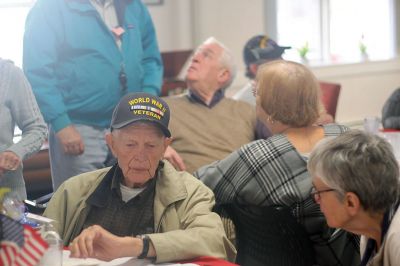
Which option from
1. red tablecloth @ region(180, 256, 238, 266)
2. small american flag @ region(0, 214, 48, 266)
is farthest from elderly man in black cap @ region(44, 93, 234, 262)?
small american flag @ region(0, 214, 48, 266)

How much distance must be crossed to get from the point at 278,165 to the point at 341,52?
520 centimetres

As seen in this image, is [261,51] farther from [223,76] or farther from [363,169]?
[363,169]

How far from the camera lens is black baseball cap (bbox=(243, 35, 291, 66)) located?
448 centimetres

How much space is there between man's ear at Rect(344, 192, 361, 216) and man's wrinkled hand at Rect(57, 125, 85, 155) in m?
1.62

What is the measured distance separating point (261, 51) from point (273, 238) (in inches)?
81.8

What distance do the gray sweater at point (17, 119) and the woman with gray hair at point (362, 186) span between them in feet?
3.92

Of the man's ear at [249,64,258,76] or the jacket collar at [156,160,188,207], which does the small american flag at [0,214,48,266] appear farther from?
the man's ear at [249,64,258,76]

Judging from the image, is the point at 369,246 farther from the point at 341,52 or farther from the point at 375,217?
the point at 341,52

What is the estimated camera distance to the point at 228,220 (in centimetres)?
289

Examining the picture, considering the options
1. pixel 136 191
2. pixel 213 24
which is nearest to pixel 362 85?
pixel 213 24

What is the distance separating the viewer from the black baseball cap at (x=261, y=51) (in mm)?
4483

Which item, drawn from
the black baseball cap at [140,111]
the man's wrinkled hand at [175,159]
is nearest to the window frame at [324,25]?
the man's wrinkled hand at [175,159]

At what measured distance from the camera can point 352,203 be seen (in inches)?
83.5

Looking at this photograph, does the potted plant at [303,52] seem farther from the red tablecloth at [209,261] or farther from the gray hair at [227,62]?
the red tablecloth at [209,261]
